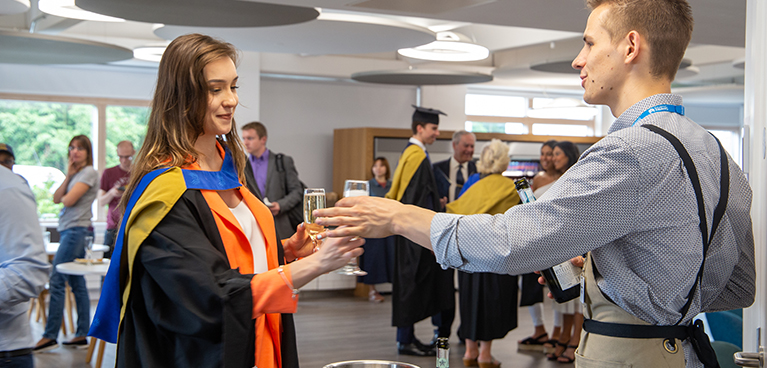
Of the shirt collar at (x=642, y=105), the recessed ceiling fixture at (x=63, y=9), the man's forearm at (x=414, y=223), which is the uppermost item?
the recessed ceiling fixture at (x=63, y=9)

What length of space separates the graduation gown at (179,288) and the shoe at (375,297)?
6644 millimetres

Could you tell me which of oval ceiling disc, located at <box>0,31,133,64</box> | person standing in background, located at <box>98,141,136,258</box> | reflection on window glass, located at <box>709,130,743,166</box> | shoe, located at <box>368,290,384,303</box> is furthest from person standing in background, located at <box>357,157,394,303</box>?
reflection on window glass, located at <box>709,130,743,166</box>

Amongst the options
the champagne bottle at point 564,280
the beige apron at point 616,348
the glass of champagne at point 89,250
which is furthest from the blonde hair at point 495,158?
the beige apron at point 616,348

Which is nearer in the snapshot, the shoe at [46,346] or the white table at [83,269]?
the white table at [83,269]

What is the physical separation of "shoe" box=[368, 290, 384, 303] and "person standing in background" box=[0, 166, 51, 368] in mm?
5985

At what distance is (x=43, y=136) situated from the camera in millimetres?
8555

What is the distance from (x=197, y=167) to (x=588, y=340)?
3.42ft

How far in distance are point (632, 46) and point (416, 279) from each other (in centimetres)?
408

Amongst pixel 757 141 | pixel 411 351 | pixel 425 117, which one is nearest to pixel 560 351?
pixel 411 351

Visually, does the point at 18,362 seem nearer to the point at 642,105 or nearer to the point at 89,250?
the point at 642,105

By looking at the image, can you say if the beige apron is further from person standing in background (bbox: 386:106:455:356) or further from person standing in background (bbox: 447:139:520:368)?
person standing in background (bbox: 386:106:455:356)

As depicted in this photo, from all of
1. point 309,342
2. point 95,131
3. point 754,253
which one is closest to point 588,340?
point 754,253

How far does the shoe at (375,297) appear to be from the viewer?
8.22 metres

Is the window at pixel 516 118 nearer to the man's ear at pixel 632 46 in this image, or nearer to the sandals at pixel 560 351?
the sandals at pixel 560 351
